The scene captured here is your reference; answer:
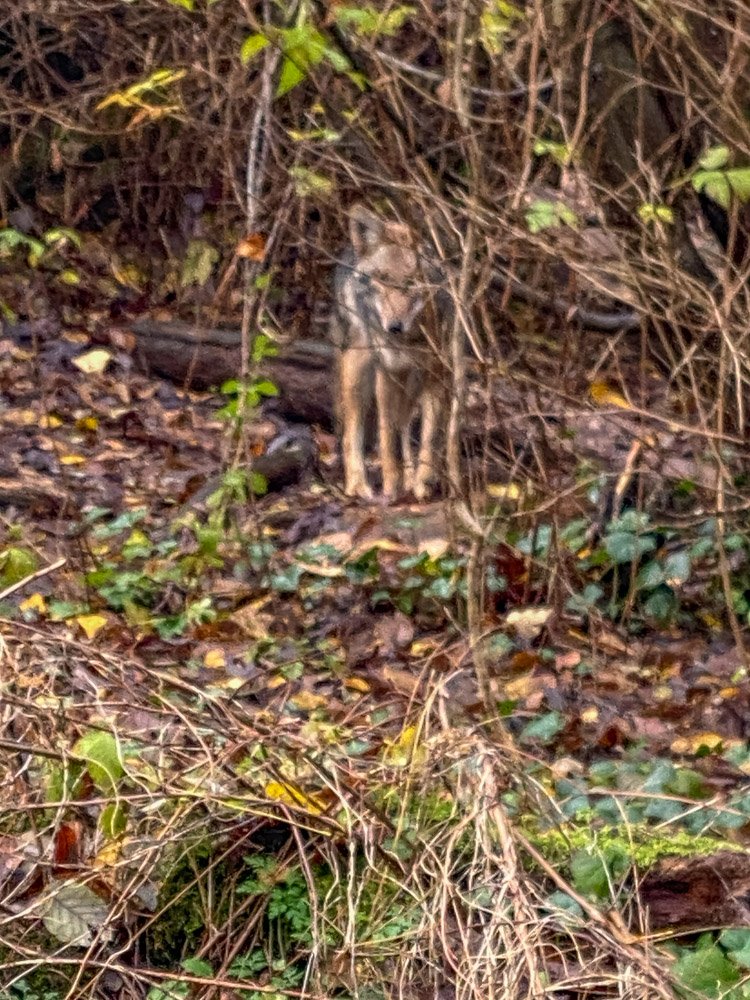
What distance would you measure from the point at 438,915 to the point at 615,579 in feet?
8.12

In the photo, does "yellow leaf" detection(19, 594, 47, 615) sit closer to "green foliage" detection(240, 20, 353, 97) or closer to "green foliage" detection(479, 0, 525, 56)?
"green foliage" detection(240, 20, 353, 97)

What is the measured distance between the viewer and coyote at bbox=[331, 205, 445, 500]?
6.92 metres

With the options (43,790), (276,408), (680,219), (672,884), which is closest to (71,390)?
(276,408)

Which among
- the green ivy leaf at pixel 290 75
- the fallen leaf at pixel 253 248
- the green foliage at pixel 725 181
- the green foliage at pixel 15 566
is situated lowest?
the green foliage at pixel 15 566

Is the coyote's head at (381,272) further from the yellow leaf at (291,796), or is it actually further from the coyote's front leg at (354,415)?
the yellow leaf at (291,796)

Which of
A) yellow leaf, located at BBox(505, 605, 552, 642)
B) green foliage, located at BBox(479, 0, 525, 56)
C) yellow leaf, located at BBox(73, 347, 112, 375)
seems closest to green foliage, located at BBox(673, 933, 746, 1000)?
yellow leaf, located at BBox(505, 605, 552, 642)

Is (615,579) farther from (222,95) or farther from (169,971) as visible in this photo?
(222,95)

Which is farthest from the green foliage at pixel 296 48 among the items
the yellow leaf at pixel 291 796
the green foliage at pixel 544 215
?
the yellow leaf at pixel 291 796

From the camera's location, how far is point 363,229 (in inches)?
273

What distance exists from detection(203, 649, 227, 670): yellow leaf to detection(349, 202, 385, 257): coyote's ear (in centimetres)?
230

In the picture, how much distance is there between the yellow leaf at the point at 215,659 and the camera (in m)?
5.30

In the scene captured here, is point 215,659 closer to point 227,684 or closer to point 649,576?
point 227,684

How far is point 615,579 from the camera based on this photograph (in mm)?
5348

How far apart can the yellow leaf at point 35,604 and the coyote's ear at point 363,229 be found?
242 cm
